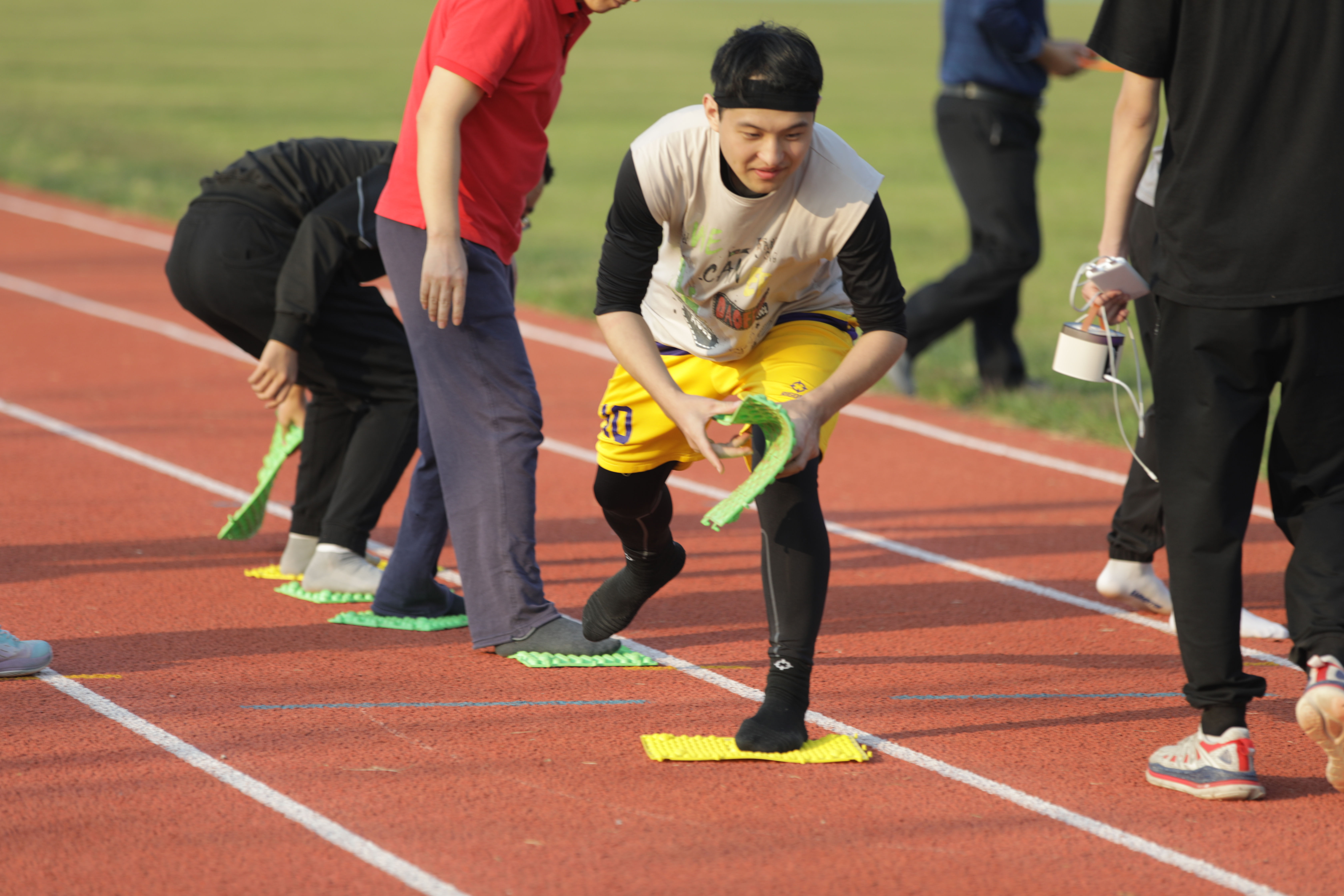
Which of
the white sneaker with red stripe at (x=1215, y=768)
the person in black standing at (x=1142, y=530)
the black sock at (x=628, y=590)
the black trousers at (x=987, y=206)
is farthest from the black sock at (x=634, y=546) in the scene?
the black trousers at (x=987, y=206)

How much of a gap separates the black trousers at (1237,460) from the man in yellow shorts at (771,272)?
72cm

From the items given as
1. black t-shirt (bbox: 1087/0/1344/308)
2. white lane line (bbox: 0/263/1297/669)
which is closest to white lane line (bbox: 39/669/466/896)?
white lane line (bbox: 0/263/1297/669)

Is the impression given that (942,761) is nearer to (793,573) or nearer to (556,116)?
(793,573)

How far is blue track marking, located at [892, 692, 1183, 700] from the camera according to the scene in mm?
4434

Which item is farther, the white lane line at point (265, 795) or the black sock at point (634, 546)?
the black sock at point (634, 546)

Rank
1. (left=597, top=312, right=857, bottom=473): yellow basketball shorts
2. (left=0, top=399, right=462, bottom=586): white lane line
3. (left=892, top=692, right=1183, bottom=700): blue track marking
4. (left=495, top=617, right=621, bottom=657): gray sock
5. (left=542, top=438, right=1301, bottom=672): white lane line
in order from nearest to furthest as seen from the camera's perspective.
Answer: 1. (left=597, top=312, right=857, bottom=473): yellow basketball shorts
2. (left=892, top=692, right=1183, bottom=700): blue track marking
3. (left=495, top=617, right=621, bottom=657): gray sock
4. (left=542, top=438, right=1301, bottom=672): white lane line
5. (left=0, top=399, right=462, bottom=586): white lane line

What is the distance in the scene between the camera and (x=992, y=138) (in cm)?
838

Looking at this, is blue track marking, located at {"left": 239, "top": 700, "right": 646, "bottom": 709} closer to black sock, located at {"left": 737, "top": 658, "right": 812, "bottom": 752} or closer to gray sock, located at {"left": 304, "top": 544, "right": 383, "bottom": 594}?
black sock, located at {"left": 737, "top": 658, "right": 812, "bottom": 752}

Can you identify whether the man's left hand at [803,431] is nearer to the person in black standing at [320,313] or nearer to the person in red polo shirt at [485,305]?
the person in red polo shirt at [485,305]

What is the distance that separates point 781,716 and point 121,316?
8.49 meters

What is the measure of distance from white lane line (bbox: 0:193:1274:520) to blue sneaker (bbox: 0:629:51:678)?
1.83m

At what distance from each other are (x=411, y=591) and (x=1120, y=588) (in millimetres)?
2401

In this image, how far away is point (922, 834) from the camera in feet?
11.3

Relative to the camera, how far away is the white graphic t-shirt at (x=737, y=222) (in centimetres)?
380
